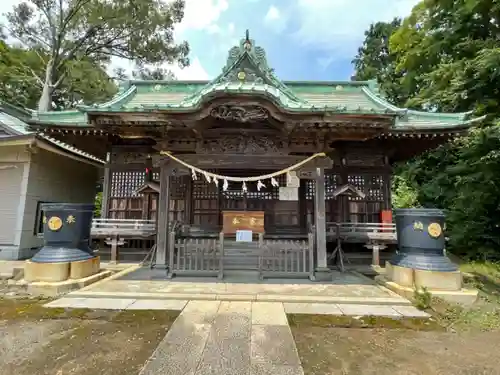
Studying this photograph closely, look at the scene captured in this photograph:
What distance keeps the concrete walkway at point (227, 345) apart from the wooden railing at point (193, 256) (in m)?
2.10

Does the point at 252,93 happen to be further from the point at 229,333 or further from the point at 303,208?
the point at 303,208

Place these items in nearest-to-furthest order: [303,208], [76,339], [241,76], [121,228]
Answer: [76,339] < [241,76] < [121,228] < [303,208]

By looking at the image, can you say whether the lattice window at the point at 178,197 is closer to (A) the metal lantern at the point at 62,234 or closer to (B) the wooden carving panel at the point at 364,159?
(A) the metal lantern at the point at 62,234

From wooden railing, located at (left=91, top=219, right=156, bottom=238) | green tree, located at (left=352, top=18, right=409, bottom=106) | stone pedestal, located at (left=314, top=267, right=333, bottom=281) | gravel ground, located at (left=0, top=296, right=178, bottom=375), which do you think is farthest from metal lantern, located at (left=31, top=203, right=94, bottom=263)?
green tree, located at (left=352, top=18, right=409, bottom=106)

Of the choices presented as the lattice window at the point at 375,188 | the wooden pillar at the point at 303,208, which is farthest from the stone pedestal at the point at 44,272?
the lattice window at the point at 375,188

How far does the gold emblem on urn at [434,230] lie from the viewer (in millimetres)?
5637

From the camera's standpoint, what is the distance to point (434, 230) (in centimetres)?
564

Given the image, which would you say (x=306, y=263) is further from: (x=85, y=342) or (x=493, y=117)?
(x=493, y=117)

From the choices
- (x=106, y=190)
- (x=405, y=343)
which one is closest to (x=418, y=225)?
(x=405, y=343)

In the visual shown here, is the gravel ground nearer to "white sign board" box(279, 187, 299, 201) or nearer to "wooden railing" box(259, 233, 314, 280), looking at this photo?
"wooden railing" box(259, 233, 314, 280)

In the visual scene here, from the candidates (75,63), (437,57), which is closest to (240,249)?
(437,57)

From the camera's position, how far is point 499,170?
8.82 m

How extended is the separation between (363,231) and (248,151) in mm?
4493

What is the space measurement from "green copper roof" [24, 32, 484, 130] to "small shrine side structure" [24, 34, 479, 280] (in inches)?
1.4
